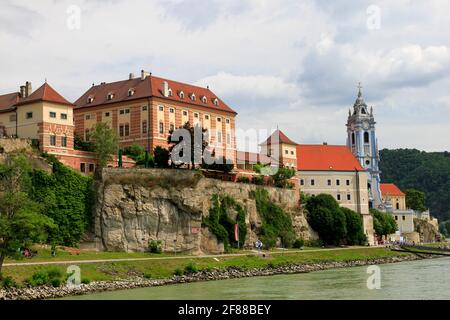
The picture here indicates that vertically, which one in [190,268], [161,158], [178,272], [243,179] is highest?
[161,158]

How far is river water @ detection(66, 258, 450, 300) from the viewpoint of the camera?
45.7 metres

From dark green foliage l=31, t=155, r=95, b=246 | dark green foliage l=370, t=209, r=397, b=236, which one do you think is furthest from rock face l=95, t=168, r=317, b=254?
dark green foliage l=370, t=209, r=397, b=236

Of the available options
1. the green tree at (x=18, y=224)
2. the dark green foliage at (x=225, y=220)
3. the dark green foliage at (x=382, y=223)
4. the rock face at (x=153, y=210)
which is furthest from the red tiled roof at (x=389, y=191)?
the green tree at (x=18, y=224)

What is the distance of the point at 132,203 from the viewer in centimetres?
7062

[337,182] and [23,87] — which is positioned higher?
[23,87]

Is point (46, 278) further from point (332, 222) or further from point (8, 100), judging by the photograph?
point (332, 222)

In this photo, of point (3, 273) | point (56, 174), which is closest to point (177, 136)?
point (56, 174)

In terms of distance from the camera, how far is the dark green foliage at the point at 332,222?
313 feet

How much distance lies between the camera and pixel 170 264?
201 feet

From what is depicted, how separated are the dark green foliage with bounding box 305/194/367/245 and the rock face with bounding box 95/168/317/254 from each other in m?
23.6

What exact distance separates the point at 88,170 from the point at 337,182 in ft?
173

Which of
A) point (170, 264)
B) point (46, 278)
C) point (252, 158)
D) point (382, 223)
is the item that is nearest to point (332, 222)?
point (252, 158)

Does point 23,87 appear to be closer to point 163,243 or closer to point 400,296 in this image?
point 163,243

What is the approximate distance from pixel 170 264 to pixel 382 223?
210ft
